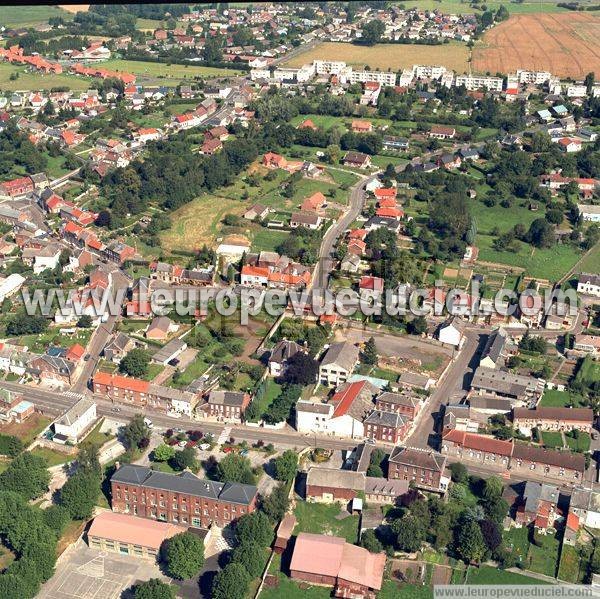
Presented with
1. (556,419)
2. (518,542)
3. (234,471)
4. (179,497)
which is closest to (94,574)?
(179,497)

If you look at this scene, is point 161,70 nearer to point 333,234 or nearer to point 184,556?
point 333,234

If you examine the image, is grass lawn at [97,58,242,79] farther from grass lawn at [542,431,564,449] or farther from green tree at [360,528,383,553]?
green tree at [360,528,383,553]

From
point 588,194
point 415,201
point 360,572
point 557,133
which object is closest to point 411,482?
point 360,572

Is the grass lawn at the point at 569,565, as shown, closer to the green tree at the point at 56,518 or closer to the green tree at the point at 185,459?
the green tree at the point at 185,459

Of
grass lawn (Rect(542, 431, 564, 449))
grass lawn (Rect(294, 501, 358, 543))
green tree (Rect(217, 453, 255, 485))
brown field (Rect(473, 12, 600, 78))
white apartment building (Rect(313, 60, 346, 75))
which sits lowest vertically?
grass lawn (Rect(294, 501, 358, 543))

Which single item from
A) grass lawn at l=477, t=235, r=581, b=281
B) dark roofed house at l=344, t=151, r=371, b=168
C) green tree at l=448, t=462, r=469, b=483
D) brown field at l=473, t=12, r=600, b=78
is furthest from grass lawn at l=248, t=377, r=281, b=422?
brown field at l=473, t=12, r=600, b=78

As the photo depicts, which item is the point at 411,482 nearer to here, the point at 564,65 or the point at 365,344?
the point at 365,344
